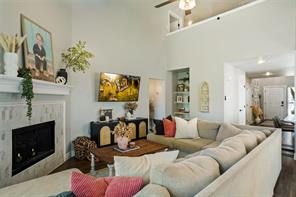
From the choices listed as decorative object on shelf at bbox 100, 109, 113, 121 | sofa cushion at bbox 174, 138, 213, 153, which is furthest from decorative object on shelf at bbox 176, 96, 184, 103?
sofa cushion at bbox 174, 138, 213, 153

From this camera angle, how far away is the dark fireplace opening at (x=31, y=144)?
2.49 metres

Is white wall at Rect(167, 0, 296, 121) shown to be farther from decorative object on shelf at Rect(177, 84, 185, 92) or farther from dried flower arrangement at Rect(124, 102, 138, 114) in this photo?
dried flower arrangement at Rect(124, 102, 138, 114)

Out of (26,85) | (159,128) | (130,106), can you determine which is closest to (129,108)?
(130,106)

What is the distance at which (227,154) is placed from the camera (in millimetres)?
1484

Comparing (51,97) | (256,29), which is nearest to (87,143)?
(51,97)

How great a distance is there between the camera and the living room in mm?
2363

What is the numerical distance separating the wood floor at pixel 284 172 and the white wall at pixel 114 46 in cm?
77

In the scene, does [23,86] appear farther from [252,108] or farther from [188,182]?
[252,108]

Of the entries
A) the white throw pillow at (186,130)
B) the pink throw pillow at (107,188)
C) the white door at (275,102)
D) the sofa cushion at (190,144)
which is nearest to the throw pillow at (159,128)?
the white throw pillow at (186,130)

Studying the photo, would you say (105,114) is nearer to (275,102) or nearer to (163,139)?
(163,139)

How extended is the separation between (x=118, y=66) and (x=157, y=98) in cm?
222

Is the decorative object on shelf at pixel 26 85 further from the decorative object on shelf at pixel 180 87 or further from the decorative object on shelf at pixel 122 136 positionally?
the decorative object on shelf at pixel 180 87

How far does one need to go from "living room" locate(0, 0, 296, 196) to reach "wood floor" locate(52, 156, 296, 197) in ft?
0.18

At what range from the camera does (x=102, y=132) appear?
4320mm
